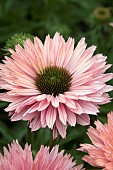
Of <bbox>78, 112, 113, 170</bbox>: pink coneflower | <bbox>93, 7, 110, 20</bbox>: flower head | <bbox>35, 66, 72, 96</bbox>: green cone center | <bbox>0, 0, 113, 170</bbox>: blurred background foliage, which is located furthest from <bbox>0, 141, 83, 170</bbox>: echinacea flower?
<bbox>93, 7, 110, 20</bbox>: flower head

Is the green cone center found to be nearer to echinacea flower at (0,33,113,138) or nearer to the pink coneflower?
echinacea flower at (0,33,113,138)

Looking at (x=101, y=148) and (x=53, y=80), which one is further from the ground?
(x=53, y=80)

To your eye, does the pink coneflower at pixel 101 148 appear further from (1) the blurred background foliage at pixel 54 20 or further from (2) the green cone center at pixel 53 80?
(1) the blurred background foliage at pixel 54 20

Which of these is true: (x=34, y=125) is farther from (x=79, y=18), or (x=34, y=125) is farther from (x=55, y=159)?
(x=79, y=18)

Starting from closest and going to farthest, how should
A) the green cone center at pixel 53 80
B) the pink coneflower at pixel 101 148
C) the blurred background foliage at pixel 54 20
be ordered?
the pink coneflower at pixel 101 148
the green cone center at pixel 53 80
the blurred background foliage at pixel 54 20

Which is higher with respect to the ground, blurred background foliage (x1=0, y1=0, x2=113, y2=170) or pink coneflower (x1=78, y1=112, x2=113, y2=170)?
blurred background foliage (x1=0, y1=0, x2=113, y2=170)

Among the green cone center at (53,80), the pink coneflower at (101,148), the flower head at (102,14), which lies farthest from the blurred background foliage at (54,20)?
the pink coneflower at (101,148)

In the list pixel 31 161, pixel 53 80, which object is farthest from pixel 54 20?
pixel 31 161

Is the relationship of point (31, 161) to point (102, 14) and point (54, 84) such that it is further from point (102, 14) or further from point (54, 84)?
point (102, 14)
